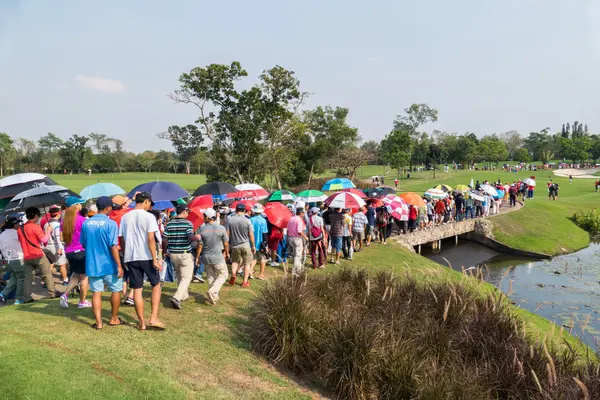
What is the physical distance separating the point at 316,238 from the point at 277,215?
59.8 inches

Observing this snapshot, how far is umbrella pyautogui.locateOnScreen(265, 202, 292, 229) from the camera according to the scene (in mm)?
11195

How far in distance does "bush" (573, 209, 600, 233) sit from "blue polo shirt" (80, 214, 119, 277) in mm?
34146

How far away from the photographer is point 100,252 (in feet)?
20.1

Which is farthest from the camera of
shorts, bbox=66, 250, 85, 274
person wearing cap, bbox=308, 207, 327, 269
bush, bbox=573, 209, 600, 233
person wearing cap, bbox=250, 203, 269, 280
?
bush, bbox=573, 209, 600, 233

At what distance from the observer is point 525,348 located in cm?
640

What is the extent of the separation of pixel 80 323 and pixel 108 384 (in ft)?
6.62

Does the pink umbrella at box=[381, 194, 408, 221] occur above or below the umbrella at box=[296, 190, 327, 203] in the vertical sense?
below

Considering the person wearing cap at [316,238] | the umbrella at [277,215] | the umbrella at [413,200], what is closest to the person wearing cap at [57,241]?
the umbrella at [277,215]

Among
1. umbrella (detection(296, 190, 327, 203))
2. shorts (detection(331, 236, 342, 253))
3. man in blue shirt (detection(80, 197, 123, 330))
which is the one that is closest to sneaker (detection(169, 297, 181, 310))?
man in blue shirt (detection(80, 197, 123, 330))

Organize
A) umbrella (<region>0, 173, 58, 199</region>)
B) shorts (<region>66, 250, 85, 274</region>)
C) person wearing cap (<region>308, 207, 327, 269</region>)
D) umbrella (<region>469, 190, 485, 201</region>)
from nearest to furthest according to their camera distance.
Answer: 1. shorts (<region>66, 250, 85, 274</region>)
2. umbrella (<region>0, 173, 58, 199</region>)
3. person wearing cap (<region>308, 207, 327, 269</region>)
4. umbrella (<region>469, 190, 485, 201</region>)

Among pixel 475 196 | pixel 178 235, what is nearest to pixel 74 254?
pixel 178 235

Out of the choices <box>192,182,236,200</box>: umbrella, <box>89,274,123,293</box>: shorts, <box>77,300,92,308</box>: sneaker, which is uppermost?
<box>192,182,236,200</box>: umbrella

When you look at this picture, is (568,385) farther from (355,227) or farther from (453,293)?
(355,227)

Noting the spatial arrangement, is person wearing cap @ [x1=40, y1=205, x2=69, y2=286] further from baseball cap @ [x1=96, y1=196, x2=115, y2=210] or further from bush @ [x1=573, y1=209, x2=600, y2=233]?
bush @ [x1=573, y1=209, x2=600, y2=233]
